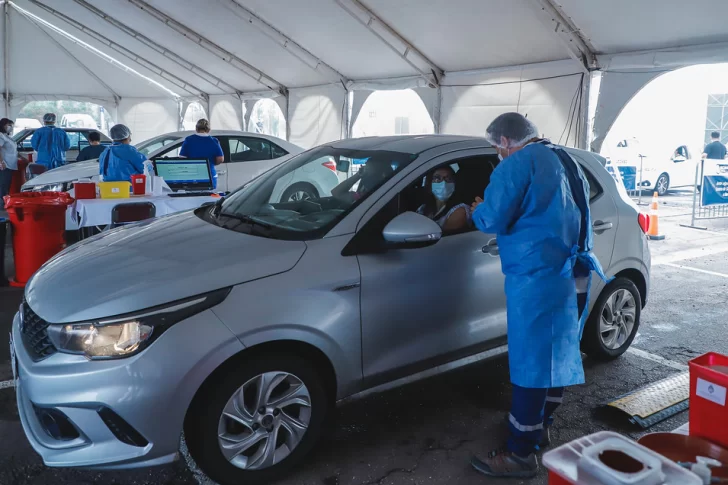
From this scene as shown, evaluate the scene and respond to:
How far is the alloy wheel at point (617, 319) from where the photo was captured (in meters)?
4.00

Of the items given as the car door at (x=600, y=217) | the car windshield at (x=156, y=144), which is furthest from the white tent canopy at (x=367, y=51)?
the car door at (x=600, y=217)

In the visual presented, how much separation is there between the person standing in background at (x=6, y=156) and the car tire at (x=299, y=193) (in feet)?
29.5

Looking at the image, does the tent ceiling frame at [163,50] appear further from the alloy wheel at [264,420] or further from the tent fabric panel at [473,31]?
the alloy wheel at [264,420]

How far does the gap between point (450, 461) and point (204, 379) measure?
4.45 ft

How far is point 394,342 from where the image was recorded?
2.93 m

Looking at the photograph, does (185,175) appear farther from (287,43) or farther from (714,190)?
(714,190)

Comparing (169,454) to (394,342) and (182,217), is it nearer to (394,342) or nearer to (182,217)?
(394,342)

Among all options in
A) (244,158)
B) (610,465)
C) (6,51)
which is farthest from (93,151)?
(6,51)

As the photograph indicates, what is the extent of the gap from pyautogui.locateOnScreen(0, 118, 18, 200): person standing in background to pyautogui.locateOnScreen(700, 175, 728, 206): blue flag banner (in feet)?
40.8

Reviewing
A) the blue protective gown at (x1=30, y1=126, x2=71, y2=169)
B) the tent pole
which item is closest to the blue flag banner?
the blue protective gown at (x1=30, y1=126, x2=71, y2=169)

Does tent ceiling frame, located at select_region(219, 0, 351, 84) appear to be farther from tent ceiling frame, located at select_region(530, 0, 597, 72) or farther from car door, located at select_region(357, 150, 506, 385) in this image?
car door, located at select_region(357, 150, 506, 385)

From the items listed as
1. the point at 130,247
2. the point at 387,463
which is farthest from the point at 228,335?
the point at 387,463

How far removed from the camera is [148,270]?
2.56m

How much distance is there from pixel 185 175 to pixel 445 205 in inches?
161
